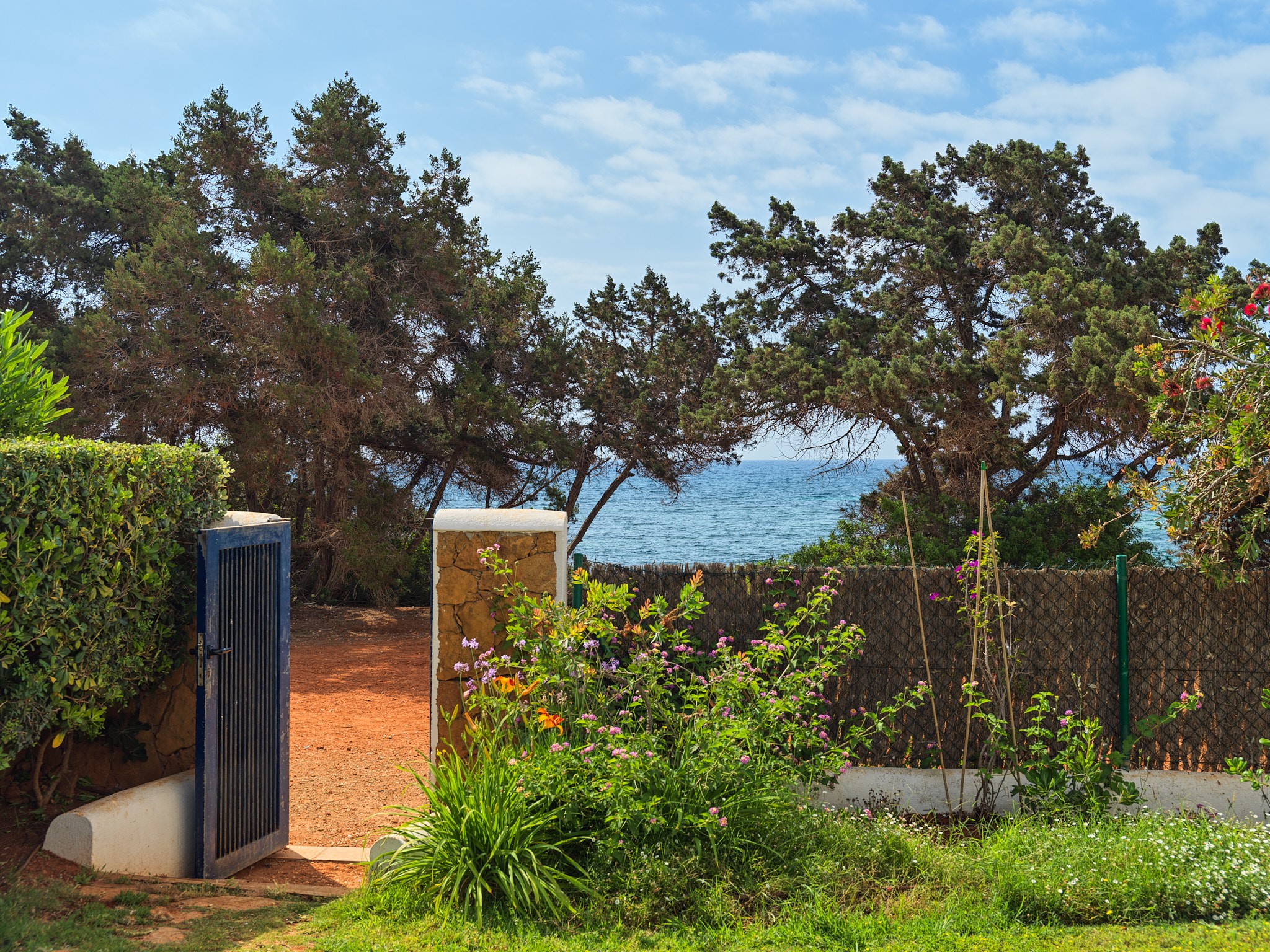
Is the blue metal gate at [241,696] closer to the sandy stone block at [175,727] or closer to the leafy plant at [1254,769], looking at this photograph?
the sandy stone block at [175,727]

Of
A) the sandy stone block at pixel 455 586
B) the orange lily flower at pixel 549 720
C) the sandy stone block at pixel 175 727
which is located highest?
the sandy stone block at pixel 455 586

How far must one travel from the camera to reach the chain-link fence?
5914 mm

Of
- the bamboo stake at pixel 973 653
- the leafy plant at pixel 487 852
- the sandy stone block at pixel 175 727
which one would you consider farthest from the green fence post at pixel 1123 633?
the sandy stone block at pixel 175 727

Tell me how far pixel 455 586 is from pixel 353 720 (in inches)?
175

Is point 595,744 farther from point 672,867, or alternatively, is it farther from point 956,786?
point 956,786

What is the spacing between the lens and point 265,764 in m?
5.68

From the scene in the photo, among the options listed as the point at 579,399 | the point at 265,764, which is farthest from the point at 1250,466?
the point at 579,399

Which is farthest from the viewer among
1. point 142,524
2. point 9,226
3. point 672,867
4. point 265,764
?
point 9,226

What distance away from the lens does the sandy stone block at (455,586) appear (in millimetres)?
5707

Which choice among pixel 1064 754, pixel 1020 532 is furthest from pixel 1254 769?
pixel 1020 532

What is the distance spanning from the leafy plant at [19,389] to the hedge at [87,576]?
93 cm

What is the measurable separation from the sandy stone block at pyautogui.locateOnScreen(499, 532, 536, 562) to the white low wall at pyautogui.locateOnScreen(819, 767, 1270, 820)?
241 cm

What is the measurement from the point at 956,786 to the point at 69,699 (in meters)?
5.13

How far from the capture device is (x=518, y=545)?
5668mm
